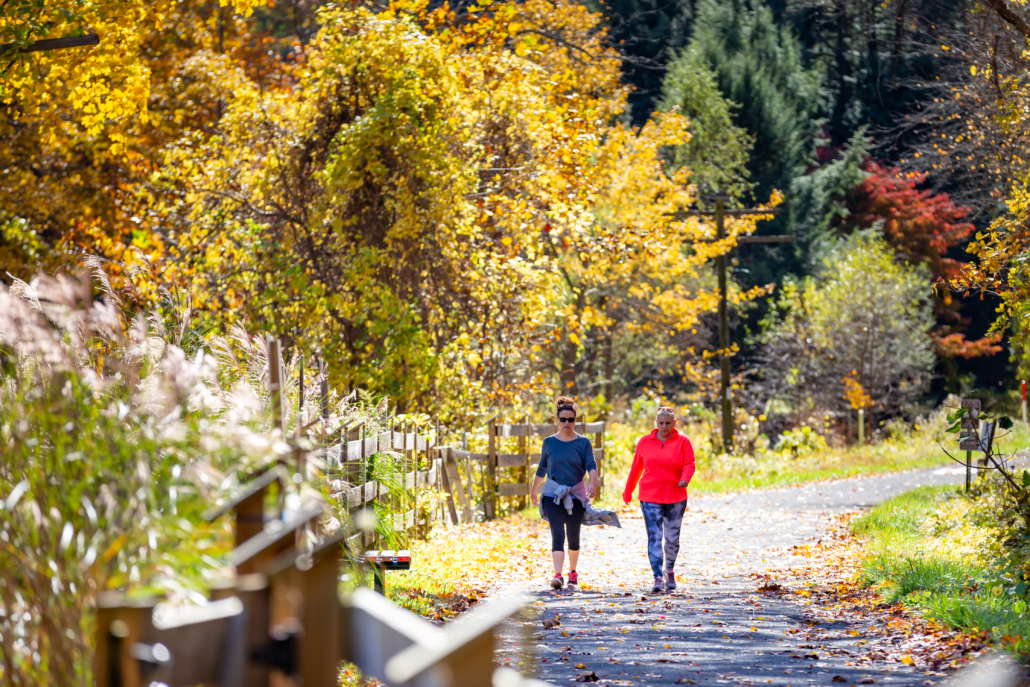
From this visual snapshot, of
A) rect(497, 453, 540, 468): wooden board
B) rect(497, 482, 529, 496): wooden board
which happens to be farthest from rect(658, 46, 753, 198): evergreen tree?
rect(497, 482, 529, 496): wooden board

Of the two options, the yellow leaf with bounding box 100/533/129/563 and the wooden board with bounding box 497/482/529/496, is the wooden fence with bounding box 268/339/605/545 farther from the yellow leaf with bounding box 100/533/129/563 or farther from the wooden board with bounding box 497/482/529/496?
the yellow leaf with bounding box 100/533/129/563

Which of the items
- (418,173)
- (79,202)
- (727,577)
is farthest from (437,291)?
(79,202)

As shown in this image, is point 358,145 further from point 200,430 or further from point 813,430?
point 813,430

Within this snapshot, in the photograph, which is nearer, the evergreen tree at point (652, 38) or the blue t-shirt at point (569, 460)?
the blue t-shirt at point (569, 460)

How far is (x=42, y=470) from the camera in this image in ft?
11.9

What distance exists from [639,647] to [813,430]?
2569cm

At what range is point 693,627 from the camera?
877cm

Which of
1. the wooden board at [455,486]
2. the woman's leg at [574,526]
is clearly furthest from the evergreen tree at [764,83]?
the woman's leg at [574,526]

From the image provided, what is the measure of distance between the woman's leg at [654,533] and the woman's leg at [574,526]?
0.65m

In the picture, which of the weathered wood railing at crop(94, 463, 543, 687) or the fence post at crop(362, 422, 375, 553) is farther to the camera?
the fence post at crop(362, 422, 375, 553)

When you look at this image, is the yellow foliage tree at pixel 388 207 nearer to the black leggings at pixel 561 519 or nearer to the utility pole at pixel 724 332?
the black leggings at pixel 561 519

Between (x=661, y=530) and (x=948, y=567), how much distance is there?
2.56 meters

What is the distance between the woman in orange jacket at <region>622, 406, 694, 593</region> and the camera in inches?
420

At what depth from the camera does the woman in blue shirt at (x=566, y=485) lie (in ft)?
35.9
